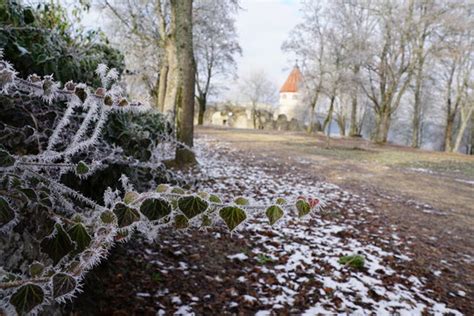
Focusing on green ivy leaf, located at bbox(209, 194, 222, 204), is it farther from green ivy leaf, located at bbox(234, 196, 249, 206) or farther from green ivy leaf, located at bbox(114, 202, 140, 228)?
green ivy leaf, located at bbox(114, 202, 140, 228)

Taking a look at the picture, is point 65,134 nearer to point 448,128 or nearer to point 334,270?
point 334,270

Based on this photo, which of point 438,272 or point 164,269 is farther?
point 438,272

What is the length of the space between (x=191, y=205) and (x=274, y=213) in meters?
0.23

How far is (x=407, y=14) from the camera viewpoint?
16.0 meters

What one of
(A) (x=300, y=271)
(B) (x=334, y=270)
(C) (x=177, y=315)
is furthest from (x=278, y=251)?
(C) (x=177, y=315)

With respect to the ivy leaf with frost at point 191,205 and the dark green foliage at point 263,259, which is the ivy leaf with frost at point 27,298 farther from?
the dark green foliage at point 263,259

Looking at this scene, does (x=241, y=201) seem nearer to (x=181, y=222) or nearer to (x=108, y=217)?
(x=181, y=222)

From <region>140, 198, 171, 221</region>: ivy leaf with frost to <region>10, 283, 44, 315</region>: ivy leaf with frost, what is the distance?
0.90 feet

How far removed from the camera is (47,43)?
1.81m

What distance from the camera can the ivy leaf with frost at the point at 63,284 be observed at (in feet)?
2.14

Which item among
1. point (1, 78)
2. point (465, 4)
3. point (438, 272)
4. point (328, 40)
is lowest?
point (438, 272)

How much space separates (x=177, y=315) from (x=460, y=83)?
84.4 ft

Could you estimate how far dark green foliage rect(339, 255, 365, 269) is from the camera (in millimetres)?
2850

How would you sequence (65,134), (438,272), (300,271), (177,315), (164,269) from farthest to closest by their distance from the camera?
(438,272) → (300,271) → (164,269) → (177,315) → (65,134)
